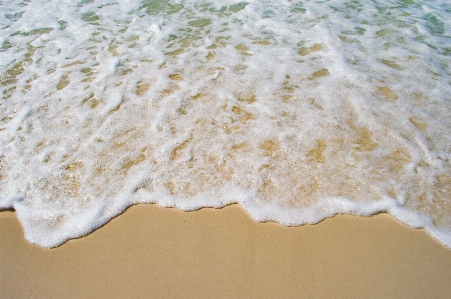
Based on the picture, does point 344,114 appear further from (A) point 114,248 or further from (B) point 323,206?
(A) point 114,248

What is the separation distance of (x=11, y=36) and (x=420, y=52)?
6155mm

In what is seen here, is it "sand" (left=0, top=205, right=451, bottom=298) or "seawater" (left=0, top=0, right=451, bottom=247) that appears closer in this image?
"sand" (left=0, top=205, right=451, bottom=298)

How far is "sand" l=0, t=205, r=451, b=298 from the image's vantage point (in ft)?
6.45

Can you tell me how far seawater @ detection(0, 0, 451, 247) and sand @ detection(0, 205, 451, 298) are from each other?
0.42 ft

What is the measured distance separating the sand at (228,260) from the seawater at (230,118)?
0.13 m

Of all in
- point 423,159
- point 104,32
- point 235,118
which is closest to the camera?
point 423,159

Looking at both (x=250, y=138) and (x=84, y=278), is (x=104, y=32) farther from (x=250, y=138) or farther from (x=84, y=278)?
(x=84, y=278)

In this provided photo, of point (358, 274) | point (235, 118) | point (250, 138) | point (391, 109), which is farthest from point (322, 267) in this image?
point (391, 109)

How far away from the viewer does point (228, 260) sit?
2.11m

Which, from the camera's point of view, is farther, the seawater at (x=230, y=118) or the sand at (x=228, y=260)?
the seawater at (x=230, y=118)

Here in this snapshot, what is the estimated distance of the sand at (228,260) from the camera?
1.96 metres

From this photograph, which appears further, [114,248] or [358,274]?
[114,248]

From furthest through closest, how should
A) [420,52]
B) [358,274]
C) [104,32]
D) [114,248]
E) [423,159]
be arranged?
[104,32] < [420,52] < [423,159] < [114,248] < [358,274]

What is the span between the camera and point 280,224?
7.59ft
